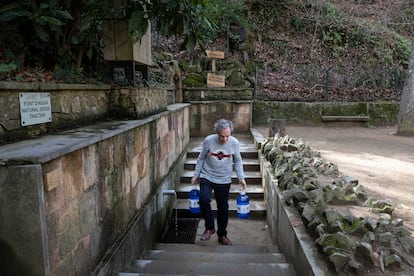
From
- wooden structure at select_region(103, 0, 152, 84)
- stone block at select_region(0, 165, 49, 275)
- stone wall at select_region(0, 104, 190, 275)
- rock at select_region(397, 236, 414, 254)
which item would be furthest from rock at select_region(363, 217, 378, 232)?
wooden structure at select_region(103, 0, 152, 84)

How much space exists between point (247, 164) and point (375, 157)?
2.57 m

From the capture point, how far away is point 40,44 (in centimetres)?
295

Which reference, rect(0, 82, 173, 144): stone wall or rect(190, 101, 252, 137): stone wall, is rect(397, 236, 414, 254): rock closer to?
rect(0, 82, 173, 144): stone wall

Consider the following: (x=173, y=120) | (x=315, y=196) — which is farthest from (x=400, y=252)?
(x=173, y=120)

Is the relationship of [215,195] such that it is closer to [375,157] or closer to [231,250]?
[231,250]

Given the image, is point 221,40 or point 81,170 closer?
point 81,170

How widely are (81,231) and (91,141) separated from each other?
2.04 feet

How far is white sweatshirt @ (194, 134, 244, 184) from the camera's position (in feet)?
12.6

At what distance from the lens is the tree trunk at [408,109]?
9414 mm

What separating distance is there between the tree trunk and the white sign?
396 inches

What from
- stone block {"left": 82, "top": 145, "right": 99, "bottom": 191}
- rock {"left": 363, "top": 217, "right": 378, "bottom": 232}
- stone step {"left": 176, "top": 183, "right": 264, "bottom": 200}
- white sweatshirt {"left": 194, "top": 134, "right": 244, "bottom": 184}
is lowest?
stone step {"left": 176, "top": 183, "right": 264, "bottom": 200}

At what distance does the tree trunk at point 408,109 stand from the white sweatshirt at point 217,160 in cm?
784

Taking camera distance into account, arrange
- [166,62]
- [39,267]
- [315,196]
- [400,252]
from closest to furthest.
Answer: [39,267] < [400,252] < [315,196] < [166,62]

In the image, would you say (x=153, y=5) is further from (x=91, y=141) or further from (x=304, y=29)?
(x=304, y=29)
